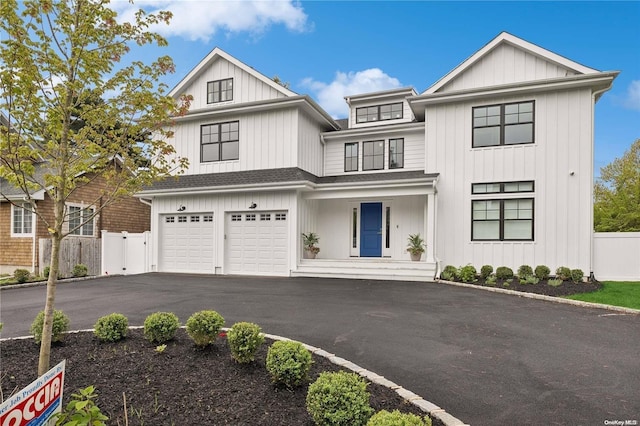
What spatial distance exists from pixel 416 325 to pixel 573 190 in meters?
8.45

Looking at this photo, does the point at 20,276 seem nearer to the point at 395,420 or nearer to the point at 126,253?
the point at 126,253

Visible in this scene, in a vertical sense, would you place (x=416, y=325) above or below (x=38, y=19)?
below

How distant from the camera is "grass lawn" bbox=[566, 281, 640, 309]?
8.47m

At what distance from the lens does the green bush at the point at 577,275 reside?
36.1 ft

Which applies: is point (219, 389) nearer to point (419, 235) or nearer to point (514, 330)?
point (514, 330)

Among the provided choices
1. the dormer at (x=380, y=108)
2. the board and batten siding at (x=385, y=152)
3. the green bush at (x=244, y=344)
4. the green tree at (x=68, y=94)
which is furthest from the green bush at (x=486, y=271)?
the green tree at (x=68, y=94)

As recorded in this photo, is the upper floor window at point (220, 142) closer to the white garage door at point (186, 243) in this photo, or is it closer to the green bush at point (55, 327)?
the white garage door at point (186, 243)

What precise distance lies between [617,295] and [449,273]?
424 centimetres

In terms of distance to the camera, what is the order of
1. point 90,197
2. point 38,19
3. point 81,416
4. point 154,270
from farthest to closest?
1. point 90,197
2. point 154,270
3. point 38,19
4. point 81,416

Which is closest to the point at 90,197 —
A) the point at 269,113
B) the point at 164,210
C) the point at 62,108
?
the point at 164,210

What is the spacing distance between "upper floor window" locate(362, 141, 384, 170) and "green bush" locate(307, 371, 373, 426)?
13345mm

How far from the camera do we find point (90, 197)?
1853 cm

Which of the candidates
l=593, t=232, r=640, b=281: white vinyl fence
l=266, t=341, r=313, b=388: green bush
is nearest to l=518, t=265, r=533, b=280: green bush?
l=593, t=232, r=640, b=281: white vinyl fence

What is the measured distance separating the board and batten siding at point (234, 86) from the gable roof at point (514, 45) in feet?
19.9
